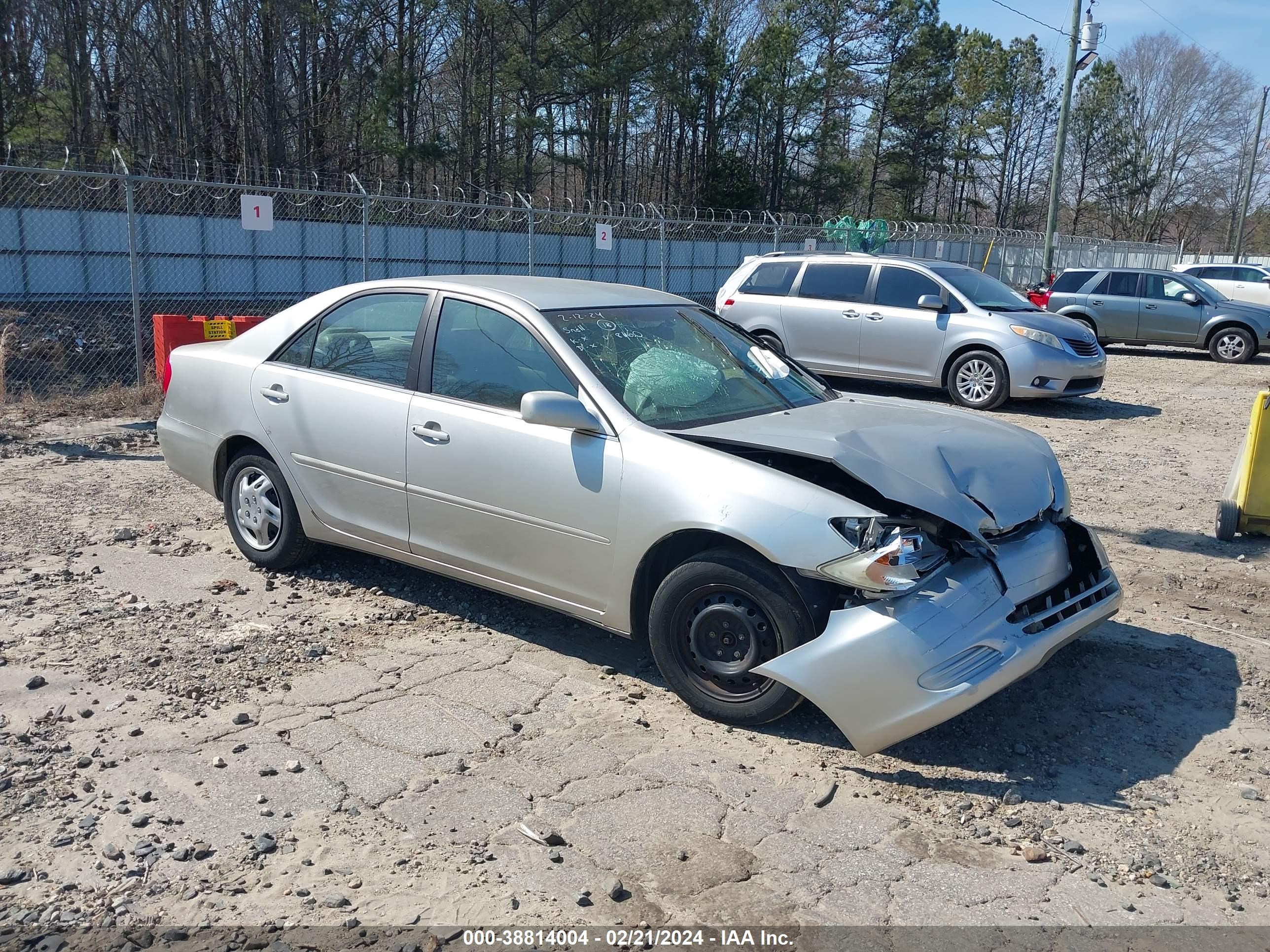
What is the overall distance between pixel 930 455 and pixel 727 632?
1106 mm

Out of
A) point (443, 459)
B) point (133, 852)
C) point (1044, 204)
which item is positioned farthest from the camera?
point (1044, 204)

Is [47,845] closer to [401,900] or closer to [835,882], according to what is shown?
[401,900]

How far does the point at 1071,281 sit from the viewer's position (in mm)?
19781

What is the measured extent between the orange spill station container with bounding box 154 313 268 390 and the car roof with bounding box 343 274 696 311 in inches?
223

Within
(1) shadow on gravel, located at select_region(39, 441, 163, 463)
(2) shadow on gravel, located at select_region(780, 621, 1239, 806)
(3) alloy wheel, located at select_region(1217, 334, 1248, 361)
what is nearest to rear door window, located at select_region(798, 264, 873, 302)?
(1) shadow on gravel, located at select_region(39, 441, 163, 463)

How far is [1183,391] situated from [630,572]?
13117 millimetres

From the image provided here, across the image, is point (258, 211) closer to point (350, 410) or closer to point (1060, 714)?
point (350, 410)

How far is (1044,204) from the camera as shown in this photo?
64562 mm

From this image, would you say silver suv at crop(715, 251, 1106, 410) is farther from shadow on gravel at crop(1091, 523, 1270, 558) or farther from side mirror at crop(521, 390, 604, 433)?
side mirror at crop(521, 390, 604, 433)

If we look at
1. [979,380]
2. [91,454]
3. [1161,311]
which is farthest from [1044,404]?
[91,454]

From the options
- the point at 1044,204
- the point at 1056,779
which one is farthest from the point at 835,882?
the point at 1044,204

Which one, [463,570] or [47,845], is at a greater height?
[463,570]

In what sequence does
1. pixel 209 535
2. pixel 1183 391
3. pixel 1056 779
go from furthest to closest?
1. pixel 1183 391
2. pixel 209 535
3. pixel 1056 779

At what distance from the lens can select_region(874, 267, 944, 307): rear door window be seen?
1264 centimetres
